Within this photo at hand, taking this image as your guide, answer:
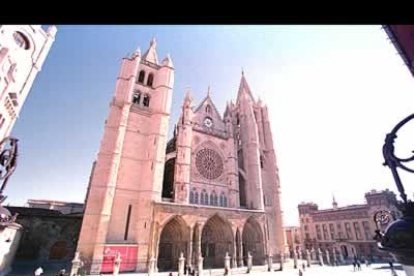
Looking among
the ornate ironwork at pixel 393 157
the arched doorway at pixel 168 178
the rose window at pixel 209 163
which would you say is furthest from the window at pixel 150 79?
the ornate ironwork at pixel 393 157

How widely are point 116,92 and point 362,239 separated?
40.4 m

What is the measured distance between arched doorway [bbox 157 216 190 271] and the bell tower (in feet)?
7.87

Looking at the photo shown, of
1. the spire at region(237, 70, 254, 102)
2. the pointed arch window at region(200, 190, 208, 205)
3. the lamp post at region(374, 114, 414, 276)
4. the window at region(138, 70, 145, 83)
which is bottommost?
the lamp post at region(374, 114, 414, 276)

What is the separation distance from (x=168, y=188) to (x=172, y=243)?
6.54 metres

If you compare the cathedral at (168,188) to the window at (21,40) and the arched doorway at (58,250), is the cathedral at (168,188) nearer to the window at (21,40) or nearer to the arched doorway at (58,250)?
the arched doorway at (58,250)

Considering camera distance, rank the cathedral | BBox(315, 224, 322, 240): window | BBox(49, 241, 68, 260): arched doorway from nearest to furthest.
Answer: the cathedral, BBox(49, 241, 68, 260): arched doorway, BBox(315, 224, 322, 240): window

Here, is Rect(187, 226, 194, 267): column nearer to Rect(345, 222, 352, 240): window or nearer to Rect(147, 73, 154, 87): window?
Rect(147, 73, 154, 87): window

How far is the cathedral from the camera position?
16531mm

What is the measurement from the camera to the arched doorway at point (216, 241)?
784 inches

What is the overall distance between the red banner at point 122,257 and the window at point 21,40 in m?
16.9

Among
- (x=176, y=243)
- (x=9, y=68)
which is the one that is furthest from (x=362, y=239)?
(x=9, y=68)

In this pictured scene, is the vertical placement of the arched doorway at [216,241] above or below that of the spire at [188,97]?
below

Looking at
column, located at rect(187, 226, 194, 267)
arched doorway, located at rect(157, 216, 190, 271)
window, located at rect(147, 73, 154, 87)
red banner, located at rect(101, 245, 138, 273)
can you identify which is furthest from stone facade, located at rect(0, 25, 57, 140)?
column, located at rect(187, 226, 194, 267)
